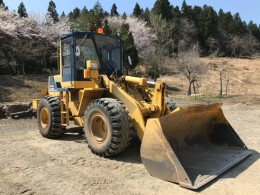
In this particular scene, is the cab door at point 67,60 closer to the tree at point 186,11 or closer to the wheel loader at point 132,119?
the wheel loader at point 132,119

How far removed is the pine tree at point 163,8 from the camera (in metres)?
53.3

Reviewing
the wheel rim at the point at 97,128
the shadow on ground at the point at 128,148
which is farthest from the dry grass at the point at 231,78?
the wheel rim at the point at 97,128

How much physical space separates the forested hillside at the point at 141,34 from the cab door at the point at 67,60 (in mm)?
3560

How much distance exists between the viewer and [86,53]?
7023 mm

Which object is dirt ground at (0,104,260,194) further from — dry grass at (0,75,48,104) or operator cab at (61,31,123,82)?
dry grass at (0,75,48,104)

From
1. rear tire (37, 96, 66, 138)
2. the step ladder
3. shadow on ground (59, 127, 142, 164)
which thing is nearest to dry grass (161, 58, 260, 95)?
shadow on ground (59, 127, 142, 164)

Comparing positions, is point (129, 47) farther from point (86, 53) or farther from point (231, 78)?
point (86, 53)

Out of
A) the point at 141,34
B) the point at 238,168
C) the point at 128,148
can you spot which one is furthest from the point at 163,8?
the point at 238,168

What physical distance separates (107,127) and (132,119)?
1.61 ft

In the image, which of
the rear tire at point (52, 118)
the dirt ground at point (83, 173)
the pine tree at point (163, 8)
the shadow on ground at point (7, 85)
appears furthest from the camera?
the pine tree at point (163, 8)

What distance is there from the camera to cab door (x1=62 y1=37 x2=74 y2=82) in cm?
698

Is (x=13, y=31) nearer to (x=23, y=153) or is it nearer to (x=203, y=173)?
(x=23, y=153)

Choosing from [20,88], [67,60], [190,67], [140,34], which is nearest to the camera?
[67,60]

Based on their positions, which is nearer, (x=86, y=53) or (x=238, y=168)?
(x=238, y=168)
